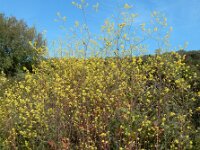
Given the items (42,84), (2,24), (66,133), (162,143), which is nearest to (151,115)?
(162,143)

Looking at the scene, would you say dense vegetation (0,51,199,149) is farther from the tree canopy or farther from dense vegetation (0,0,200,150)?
the tree canopy

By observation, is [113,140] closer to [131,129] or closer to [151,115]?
[131,129]

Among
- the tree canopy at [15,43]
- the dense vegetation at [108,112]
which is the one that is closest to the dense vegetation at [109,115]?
the dense vegetation at [108,112]

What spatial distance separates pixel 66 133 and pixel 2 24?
2115cm

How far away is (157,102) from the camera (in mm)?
7309

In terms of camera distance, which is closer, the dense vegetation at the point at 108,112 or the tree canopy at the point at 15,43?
the dense vegetation at the point at 108,112

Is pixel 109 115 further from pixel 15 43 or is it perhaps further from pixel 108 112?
pixel 15 43

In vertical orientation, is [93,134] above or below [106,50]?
below

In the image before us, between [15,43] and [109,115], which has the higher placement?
[15,43]

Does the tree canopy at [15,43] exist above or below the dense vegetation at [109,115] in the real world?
above

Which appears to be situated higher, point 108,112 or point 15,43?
point 15,43

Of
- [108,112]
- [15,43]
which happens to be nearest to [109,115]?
[108,112]

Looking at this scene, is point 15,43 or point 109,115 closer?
point 109,115

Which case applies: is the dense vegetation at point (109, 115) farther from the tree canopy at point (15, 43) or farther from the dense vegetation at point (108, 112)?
the tree canopy at point (15, 43)
